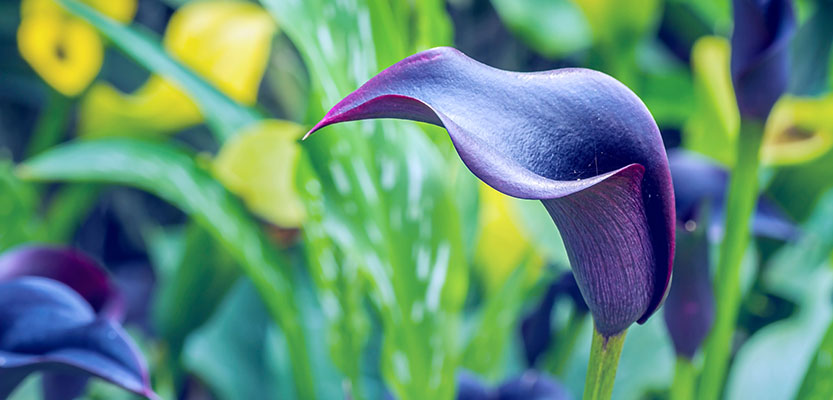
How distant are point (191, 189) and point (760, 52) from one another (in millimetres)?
269

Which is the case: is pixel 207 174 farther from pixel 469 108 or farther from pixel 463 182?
pixel 469 108

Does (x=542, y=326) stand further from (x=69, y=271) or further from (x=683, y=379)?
(x=69, y=271)

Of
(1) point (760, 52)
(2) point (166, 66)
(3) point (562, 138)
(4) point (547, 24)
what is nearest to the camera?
(3) point (562, 138)

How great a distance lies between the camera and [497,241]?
0.48 m

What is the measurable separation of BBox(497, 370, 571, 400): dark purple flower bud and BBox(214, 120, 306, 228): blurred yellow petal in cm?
15

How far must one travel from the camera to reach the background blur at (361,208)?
32 cm

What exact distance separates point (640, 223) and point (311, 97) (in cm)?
18

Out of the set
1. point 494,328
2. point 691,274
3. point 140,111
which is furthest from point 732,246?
point 140,111

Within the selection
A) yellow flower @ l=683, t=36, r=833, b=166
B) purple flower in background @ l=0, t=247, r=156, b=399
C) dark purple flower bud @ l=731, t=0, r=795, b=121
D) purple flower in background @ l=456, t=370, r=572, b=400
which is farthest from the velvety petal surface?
yellow flower @ l=683, t=36, r=833, b=166

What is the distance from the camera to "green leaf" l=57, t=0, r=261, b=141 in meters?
0.36

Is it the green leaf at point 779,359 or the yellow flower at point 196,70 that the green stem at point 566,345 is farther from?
the yellow flower at point 196,70

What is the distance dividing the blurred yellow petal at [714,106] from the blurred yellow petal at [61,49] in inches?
16.0

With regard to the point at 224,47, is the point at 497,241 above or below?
below

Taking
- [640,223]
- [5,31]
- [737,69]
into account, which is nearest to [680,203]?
[737,69]
